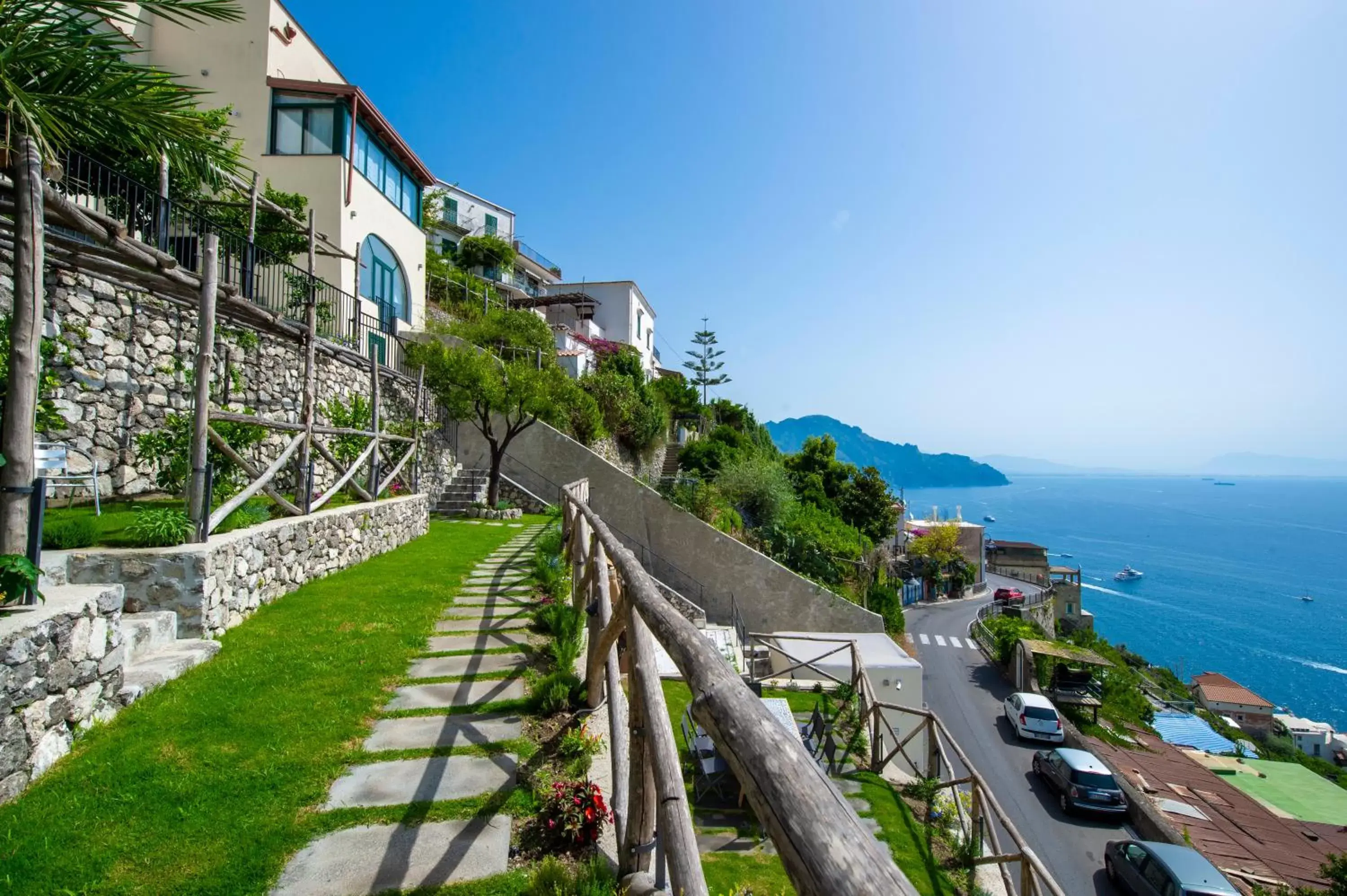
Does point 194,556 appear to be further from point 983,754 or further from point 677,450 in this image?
point 677,450

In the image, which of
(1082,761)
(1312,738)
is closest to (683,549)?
(1082,761)

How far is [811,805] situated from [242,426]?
33.1 feet

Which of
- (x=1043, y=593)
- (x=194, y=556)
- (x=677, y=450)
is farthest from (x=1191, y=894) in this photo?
(x=1043, y=593)

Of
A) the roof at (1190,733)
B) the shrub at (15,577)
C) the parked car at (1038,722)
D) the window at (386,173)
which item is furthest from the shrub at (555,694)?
→ the roof at (1190,733)

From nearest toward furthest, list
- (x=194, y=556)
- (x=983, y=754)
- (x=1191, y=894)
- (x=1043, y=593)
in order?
1. (x=194, y=556)
2. (x=1191, y=894)
3. (x=983, y=754)
4. (x=1043, y=593)

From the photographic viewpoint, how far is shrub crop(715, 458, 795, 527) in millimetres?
25391

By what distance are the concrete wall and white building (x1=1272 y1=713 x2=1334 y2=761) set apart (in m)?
34.2

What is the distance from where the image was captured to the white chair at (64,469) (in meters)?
6.98

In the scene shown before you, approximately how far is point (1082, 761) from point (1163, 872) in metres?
5.08

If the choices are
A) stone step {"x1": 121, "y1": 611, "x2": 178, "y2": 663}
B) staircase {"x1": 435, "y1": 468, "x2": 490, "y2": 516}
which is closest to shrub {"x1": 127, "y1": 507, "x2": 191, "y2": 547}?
stone step {"x1": 121, "y1": 611, "x2": 178, "y2": 663}

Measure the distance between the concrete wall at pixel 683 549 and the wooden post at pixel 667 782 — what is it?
17.2 meters

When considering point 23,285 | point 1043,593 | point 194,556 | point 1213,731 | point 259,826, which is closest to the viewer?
point 259,826

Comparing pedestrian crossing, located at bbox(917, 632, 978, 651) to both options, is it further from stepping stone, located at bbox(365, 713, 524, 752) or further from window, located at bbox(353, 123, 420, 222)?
stepping stone, located at bbox(365, 713, 524, 752)

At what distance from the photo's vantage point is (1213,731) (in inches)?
1142
